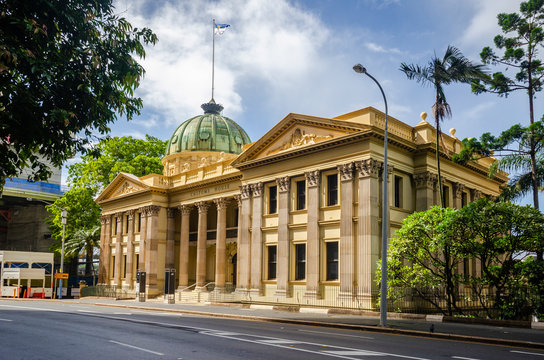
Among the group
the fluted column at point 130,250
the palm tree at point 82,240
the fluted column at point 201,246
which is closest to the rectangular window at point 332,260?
the fluted column at point 201,246

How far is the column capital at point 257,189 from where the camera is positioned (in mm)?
35031

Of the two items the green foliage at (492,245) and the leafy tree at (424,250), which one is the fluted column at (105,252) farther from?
the green foliage at (492,245)

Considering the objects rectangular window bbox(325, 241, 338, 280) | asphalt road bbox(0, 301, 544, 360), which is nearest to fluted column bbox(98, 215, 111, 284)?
rectangular window bbox(325, 241, 338, 280)

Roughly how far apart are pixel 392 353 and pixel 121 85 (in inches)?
350

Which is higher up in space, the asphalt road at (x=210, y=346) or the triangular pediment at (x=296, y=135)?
the triangular pediment at (x=296, y=135)

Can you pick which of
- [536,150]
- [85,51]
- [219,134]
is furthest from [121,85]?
[219,134]

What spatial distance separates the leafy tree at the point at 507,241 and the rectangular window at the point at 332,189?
8.59m

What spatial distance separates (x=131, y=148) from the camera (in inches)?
2291

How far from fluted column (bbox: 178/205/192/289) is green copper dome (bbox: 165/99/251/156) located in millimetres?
11471

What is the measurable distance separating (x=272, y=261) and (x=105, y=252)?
79.0 feet

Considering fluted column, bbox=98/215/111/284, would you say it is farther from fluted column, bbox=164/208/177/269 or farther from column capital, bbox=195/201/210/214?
column capital, bbox=195/201/210/214

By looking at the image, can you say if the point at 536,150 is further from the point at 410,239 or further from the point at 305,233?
the point at 305,233

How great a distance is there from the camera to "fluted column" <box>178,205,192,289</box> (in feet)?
144

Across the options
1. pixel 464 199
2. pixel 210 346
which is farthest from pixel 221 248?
pixel 210 346
